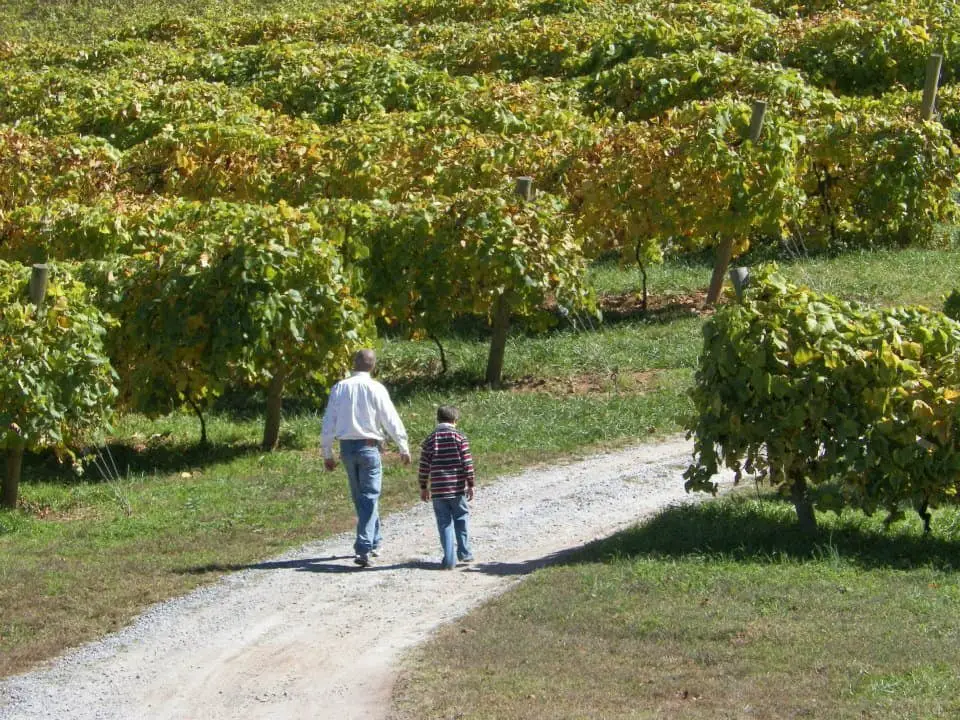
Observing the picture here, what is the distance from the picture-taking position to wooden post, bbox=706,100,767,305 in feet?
50.9

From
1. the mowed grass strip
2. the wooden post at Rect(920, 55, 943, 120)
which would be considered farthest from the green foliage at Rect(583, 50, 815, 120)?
the mowed grass strip

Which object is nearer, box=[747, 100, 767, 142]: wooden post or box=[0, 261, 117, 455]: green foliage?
box=[0, 261, 117, 455]: green foliage

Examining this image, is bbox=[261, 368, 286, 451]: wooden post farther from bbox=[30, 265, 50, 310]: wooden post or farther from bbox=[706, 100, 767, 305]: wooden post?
bbox=[706, 100, 767, 305]: wooden post

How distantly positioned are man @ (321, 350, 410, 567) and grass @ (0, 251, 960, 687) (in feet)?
2.72

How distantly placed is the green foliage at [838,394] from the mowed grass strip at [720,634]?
0.40m

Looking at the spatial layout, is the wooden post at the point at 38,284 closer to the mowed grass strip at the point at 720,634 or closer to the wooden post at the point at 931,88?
the mowed grass strip at the point at 720,634

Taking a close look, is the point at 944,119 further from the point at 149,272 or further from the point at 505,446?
the point at 149,272

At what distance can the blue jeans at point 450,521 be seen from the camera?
9.41m

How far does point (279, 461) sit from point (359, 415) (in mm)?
3088

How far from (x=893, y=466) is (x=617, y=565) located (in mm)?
1714

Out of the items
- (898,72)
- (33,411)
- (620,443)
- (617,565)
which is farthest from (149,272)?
(898,72)

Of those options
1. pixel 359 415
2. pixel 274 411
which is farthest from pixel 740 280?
pixel 274 411

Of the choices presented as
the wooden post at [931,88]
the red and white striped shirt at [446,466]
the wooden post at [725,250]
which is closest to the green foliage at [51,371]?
the red and white striped shirt at [446,466]

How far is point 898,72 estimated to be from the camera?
2069cm
